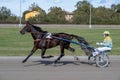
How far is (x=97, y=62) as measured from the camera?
15.6 metres

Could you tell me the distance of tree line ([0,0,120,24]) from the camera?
9769 centimetres

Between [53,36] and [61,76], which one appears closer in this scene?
[61,76]

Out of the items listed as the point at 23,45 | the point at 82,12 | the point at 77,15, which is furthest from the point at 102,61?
the point at 82,12

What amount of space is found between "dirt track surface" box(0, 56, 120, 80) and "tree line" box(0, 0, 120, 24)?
250ft

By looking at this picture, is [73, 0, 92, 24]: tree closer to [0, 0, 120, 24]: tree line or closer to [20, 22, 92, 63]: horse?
[0, 0, 120, 24]: tree line

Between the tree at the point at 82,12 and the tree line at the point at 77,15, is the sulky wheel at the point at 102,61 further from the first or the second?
the tree at the point at 82,12

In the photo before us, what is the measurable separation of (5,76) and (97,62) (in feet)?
14.6

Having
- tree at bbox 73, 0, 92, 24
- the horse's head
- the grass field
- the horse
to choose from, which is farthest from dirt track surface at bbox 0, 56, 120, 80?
tree at bbox 73, 0, 92, 24

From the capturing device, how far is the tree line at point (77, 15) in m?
97.7

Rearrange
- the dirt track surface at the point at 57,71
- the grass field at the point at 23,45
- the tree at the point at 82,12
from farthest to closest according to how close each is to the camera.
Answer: the tree at the point at 82,12, the grass field at the point at 23,45, the dirt track surface at the point at 57,71

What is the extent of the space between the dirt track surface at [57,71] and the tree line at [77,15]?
7634cm

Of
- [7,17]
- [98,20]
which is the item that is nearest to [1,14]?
[7,17]

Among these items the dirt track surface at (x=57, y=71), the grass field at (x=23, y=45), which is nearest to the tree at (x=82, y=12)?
the grass field at (x=23, y=45)

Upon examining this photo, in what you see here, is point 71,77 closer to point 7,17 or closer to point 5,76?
point 5,76
